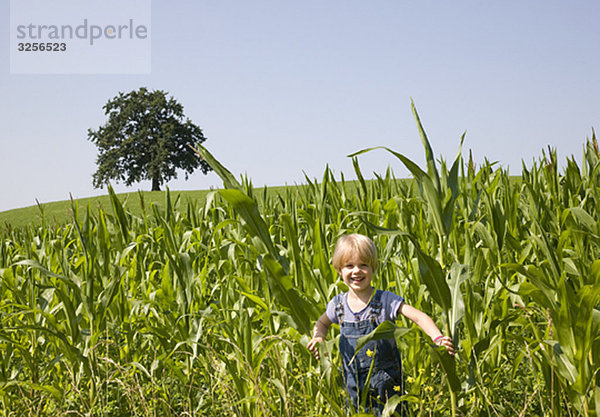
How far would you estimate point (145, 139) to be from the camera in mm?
35219

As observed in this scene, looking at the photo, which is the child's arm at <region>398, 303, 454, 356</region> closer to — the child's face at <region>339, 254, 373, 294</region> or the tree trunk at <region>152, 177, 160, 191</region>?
the child's face at <region>339, 254, 373, 294</region>

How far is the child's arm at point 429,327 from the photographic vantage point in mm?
1800

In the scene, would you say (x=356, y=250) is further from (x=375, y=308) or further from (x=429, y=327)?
(x=429, y=327)

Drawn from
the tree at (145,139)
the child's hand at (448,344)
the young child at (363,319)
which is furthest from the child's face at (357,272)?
the tree at (145,139)

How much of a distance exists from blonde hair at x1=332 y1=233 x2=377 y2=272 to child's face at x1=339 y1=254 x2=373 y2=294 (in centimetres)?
1

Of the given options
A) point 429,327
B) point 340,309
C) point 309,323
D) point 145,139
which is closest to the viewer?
point 429,327

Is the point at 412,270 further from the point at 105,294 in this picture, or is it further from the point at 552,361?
the point at 105,294

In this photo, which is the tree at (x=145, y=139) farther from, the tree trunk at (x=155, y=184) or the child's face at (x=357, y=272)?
the child's face at (x=357, y=272)

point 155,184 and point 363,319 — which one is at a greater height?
point 155,184

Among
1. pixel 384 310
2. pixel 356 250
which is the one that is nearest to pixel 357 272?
pixel 356 250

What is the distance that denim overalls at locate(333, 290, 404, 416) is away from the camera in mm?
2137

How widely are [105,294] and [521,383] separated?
2148 millimetres

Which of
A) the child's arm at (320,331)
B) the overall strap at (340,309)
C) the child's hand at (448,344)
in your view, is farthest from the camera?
the overall strap at (340,309)

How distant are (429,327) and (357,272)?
1.15 feet
